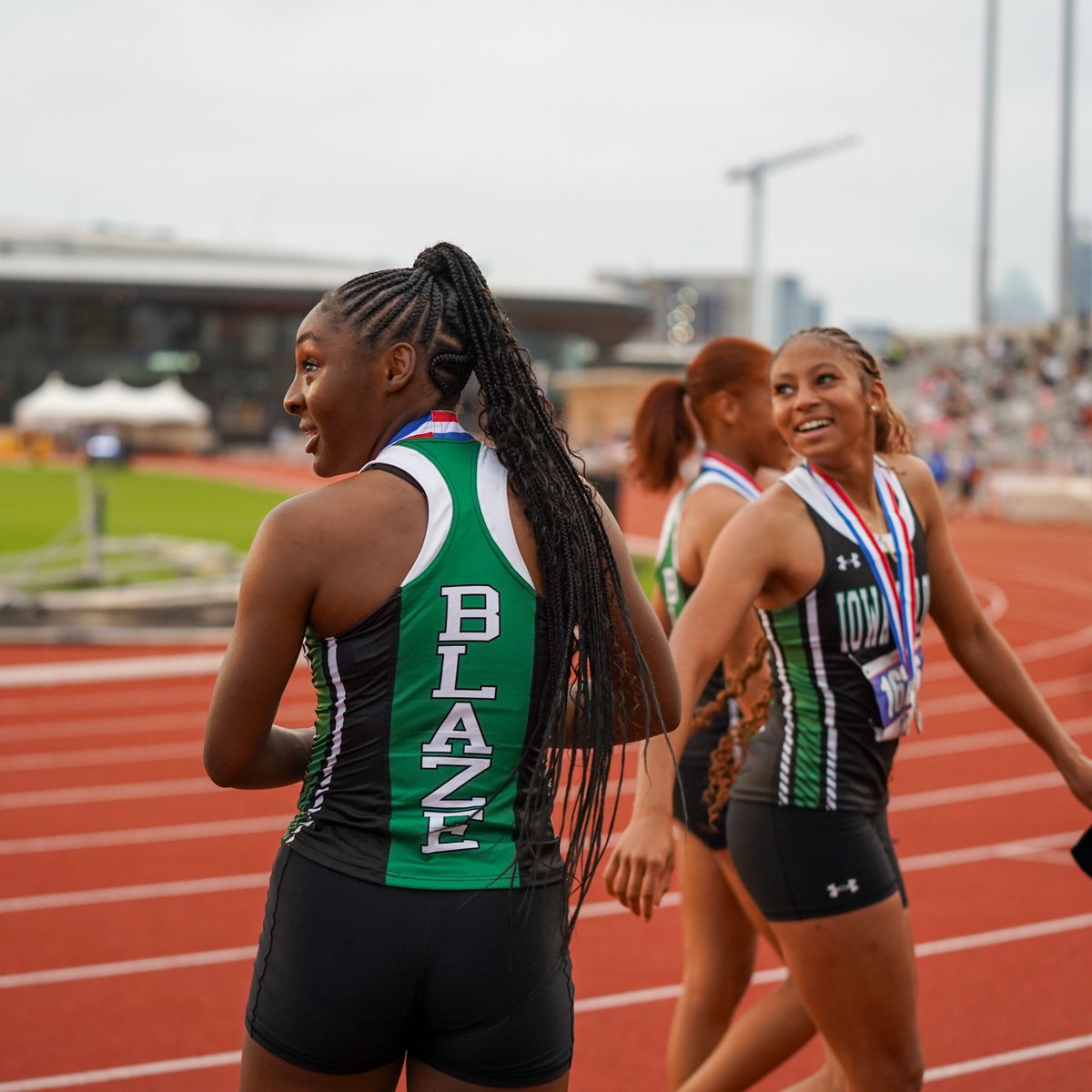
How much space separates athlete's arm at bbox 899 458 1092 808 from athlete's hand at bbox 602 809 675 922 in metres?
0.84

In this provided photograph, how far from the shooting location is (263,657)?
5.87 feet

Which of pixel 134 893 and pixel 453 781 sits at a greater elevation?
pixel 453 781

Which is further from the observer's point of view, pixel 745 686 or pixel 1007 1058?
pixel 1007 1058

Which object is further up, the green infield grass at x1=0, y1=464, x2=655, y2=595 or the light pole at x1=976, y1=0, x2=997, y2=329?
the light pole at x1=976, y1=0, x2=997, y2=329

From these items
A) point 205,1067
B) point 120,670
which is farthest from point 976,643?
point 120,670

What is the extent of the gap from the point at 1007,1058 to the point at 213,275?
72.9 metres

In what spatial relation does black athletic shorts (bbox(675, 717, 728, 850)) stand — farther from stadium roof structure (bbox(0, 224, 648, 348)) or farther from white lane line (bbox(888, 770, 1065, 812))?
stadium roof structure (bbox(0, 224, 648, 348))

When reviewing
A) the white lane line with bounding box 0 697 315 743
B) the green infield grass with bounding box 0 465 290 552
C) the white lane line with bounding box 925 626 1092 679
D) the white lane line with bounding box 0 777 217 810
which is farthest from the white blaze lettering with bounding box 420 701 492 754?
the green infield grass with bounding box 0 465 290 552

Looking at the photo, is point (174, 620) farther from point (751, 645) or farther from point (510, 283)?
point (510, 283)

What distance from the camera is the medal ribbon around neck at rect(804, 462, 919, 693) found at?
2791 mm

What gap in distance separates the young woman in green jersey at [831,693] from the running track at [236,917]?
4.69 ft

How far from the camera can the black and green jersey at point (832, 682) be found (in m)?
2.77

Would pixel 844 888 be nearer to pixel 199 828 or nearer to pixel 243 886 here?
pixel 243 886

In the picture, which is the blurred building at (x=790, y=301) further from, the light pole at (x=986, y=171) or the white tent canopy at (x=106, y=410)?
the white tent canopy at (x=106, y=410)
